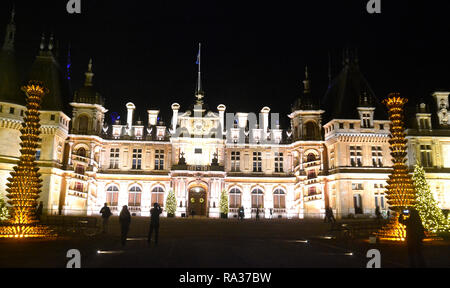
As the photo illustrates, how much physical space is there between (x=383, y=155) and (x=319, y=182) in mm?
7321

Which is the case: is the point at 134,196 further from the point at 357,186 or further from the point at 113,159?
the point at 357,186

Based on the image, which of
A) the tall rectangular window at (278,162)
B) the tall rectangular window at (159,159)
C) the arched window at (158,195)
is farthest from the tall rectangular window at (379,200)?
the tall rectangular window at (159,159)

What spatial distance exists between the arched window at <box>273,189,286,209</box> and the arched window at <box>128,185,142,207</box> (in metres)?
16.3

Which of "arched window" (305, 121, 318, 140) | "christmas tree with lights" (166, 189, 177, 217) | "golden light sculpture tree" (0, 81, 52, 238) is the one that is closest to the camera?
"golden light sculpture tree" (0, 81, 52, 238)

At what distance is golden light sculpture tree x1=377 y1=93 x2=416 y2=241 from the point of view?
1750 cm

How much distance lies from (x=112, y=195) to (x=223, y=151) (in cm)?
1415

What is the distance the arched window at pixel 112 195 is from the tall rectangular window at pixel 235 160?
14175 mm

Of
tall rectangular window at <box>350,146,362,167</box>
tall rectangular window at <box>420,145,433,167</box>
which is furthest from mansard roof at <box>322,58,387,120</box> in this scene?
tall rectangular window at <box>420,145,433,167</box>

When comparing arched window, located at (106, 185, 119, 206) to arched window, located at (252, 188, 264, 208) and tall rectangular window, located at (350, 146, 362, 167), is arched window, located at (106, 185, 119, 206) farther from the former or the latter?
tall rectangular window, located at (350, 146, 362, 167)

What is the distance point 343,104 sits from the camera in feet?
128

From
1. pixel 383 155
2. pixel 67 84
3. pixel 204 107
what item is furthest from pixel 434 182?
pixel 67 84

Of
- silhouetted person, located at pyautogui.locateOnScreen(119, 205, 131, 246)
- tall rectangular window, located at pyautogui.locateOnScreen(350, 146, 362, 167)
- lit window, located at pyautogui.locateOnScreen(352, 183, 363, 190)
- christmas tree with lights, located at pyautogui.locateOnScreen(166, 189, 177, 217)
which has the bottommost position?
silhouetted person, located at pyautogui.locateOnScreen(119, 205, 131, 246)

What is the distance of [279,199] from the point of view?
140ft

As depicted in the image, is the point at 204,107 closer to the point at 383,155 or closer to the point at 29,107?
the point at 383,155
